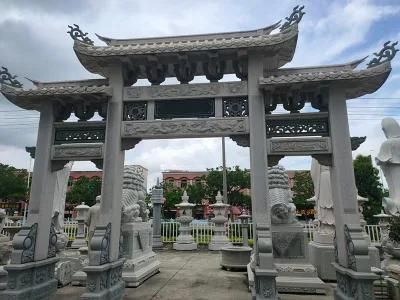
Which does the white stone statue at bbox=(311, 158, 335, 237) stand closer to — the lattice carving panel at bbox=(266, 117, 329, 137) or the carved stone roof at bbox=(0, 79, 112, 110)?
the lattice carving panel at bbox=(266, 117, 329, 137)

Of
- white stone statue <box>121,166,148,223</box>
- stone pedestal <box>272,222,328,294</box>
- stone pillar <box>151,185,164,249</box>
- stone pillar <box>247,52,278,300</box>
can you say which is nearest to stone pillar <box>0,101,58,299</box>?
white stone statue <box>121,166,148,223</box>

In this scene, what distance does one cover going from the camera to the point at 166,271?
791cm

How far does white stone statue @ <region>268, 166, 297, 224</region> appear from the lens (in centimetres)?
609

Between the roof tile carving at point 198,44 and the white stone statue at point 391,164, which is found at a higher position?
the roof tile carving at point 198,44

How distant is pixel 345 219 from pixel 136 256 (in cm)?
461

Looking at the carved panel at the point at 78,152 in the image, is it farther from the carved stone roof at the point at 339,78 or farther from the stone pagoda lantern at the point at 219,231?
the stone pagoda lantern at the point at 219,231

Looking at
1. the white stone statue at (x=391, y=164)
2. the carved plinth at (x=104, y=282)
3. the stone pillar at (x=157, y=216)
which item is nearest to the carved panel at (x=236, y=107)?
the carved plinth at (x=104, y=282)

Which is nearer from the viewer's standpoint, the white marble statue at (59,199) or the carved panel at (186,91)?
the carved panel at (186,91)

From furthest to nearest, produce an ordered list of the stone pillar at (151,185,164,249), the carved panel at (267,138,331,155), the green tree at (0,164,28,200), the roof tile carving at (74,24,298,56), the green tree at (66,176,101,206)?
the green tree at (66,176,101,206), the green tree at (0,164,28,200), the stone pillar at (151,185,164,249), the roof tile carving at (74,24,298,56), the carved panel at (267,138,331,155)

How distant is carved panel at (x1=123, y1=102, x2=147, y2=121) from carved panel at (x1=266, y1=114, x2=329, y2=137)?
91.8 inches

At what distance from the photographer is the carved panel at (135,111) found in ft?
18.0

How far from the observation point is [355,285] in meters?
4.19

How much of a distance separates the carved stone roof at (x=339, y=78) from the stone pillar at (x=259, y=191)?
32 centimetres

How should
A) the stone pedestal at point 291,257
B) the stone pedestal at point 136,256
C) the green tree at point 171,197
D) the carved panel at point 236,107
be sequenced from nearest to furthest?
the carved panel at point 236,107 → the stone pedestal at point 291,257 → the stone pedestal at point 136,256 → the green tree at point 171,197
